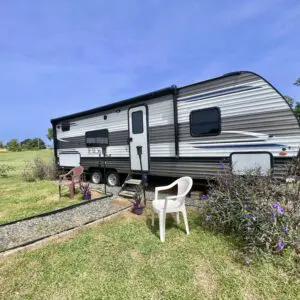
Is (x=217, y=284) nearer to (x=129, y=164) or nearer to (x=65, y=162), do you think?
(x=129, y=164)

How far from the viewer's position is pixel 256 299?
234cm

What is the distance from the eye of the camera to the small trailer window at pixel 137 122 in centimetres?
686

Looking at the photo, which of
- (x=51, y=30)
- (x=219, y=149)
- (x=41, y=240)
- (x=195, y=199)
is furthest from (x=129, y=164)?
(x=51, y=30)

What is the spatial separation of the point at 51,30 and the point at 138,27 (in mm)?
3294

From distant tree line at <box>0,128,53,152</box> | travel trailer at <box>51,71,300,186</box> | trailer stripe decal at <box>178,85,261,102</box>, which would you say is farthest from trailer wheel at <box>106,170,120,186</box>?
distant tree line at <box>0,128,53,152</box>

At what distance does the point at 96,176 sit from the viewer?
8953mm

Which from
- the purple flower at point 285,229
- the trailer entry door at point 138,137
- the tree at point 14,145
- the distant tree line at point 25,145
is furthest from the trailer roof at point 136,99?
the distant tree line at point 25,145

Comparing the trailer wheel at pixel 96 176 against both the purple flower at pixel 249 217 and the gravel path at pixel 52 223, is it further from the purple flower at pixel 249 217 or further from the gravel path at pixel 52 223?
the purple flower at pixel 249 217

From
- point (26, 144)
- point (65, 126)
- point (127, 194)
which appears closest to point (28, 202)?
point (127, 194)

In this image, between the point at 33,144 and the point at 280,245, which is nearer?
the point at 280,245

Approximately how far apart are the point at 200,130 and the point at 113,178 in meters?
3.95

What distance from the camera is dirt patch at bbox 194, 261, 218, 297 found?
2498 mm

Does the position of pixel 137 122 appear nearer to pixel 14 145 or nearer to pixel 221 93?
pixel 221 93

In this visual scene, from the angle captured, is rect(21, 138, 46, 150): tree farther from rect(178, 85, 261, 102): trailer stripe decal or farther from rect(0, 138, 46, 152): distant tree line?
rect(178, 85, 261, 102): trailer stripe decal
